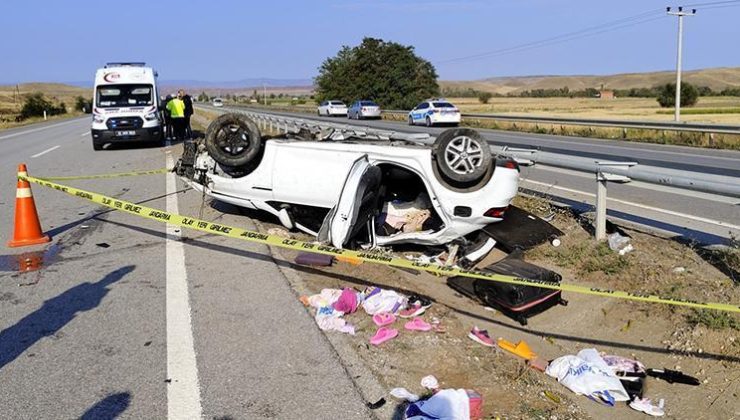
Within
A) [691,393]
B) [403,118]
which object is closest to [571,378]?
[691,393]

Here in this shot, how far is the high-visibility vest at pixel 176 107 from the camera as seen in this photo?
67.4ft

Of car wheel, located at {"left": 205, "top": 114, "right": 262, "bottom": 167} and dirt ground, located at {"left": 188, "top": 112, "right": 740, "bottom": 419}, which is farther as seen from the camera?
car wheel, located at {"left": 205, "top": 114, "right": 262, "bottom": 167}

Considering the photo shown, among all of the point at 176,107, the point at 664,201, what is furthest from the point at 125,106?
the point at 664,201

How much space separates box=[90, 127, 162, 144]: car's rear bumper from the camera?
19500 millimetres

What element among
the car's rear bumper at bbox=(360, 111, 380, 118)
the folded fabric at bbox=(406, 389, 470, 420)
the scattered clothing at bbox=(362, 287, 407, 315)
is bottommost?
the folded fabric at bbox=(406, 389, 470, 420)

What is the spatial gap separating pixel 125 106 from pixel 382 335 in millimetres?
17884

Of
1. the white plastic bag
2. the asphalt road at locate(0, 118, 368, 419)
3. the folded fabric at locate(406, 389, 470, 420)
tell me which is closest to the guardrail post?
the white plastic bag

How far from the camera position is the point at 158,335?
445cm

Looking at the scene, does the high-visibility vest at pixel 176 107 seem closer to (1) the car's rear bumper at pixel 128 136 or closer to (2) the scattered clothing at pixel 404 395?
(1) the car's rear bumper at pixel 128 136

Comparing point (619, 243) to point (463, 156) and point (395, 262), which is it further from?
point (395, 262)

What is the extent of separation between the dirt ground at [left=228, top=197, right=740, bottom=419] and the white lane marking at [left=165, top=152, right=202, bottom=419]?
1.01 metres

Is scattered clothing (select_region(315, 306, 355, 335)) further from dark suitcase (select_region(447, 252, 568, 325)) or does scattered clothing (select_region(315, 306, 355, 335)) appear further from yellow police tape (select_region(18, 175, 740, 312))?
dark suitcase (select_region(447, 252, 568, 325))

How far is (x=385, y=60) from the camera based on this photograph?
210ft

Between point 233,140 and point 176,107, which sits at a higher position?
point 176,107
